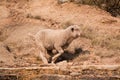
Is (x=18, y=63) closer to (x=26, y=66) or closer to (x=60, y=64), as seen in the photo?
(x=26, y=66)

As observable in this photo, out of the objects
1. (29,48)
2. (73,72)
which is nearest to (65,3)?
(29,48)

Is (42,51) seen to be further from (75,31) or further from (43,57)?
(75,31)

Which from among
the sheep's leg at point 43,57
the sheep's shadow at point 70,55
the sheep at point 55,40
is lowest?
the sheep's shadow at point 70,55

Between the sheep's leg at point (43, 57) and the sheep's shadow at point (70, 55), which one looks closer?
the sheep's leg at point (43, 57)

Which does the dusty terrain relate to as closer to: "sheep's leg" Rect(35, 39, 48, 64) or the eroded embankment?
"sheep's leg" Rect(35, 39, 48, 64)

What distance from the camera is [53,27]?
16.2 m

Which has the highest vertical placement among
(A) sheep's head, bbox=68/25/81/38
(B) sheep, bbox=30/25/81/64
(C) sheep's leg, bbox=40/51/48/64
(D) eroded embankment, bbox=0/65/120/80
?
(A) sheep's head, bbox=68/25/81/38

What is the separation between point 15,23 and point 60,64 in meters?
4.18

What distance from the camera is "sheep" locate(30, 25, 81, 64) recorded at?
1348 centimetres

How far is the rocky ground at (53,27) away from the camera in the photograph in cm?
1409

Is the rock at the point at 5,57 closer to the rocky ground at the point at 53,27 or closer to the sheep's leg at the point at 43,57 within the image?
the rocky ground at the point at 53,27

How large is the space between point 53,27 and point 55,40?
8.66ft

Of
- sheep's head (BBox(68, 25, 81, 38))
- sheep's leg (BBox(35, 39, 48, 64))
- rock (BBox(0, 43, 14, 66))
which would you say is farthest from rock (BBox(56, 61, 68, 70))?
rock (BBox(0, 43, 14, 66))

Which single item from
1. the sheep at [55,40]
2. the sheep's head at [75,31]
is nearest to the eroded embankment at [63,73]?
the sheep at [55,40]
